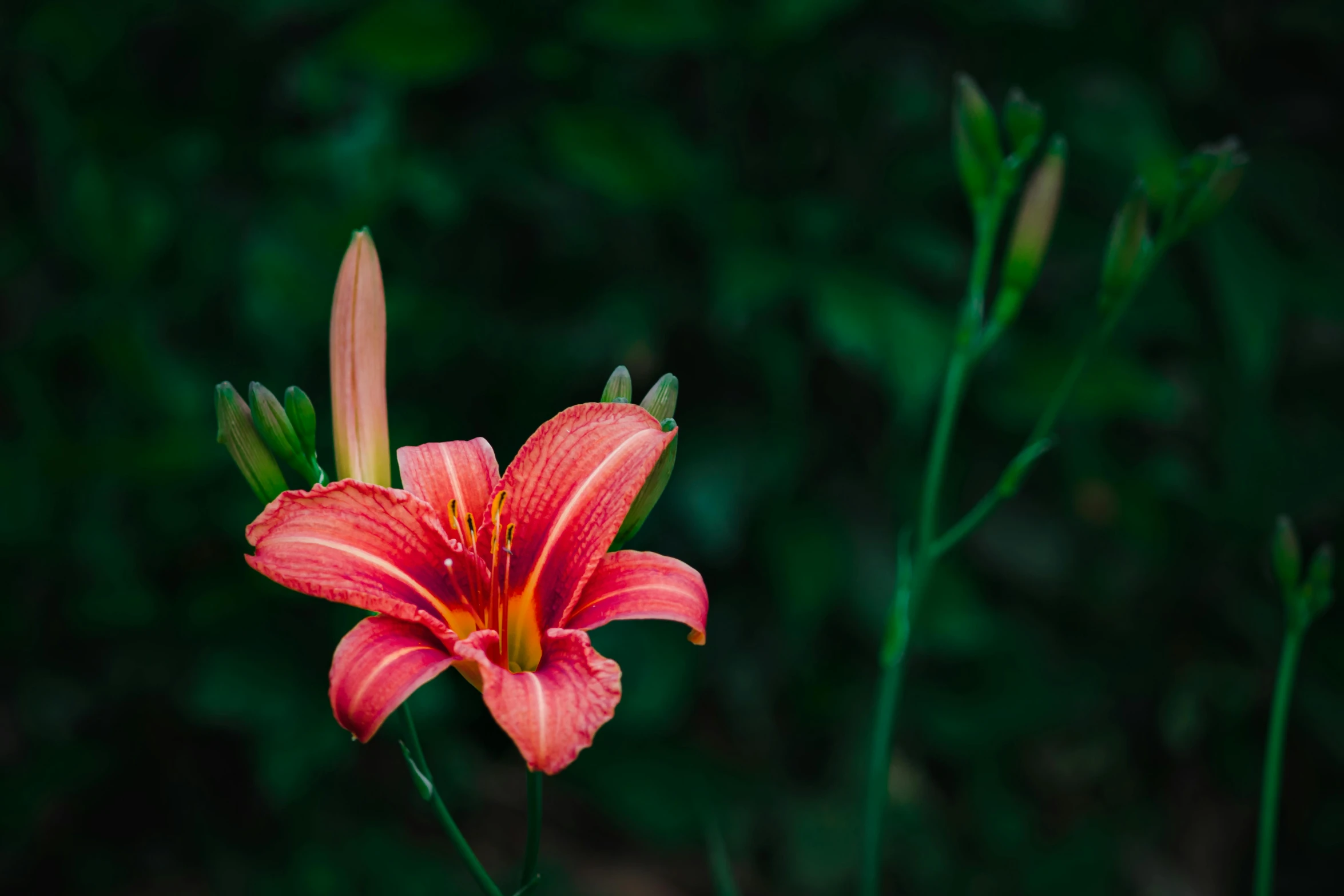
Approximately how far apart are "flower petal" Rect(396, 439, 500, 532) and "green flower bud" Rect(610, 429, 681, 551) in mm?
84

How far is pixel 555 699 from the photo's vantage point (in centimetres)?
49

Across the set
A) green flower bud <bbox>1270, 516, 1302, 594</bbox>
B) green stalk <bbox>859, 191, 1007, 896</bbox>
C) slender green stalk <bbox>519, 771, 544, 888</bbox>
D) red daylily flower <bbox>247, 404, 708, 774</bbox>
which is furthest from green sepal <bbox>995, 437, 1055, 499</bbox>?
slender green stalk <bbox>519, 771, 544, 888</bbox>

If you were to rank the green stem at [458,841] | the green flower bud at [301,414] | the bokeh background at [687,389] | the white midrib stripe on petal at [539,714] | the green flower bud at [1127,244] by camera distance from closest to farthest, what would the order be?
the white midrib stripe on petal at [539,714] < the green stem at [458,841] < the green flower bud at [301,414] < the green flower bud at [1127,244] < the bokeh background at [687,389]

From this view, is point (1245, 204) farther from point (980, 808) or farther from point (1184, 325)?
point (980, 808)

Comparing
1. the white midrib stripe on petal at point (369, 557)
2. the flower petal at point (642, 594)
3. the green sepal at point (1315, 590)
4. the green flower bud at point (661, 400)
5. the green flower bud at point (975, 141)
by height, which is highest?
the green flower bud at point (975, 141)

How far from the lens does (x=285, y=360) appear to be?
1.35 meters

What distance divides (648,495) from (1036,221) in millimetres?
383

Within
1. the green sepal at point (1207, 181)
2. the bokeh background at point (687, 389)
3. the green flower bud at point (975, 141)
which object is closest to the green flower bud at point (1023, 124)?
the green flower bud at point (975, 141)

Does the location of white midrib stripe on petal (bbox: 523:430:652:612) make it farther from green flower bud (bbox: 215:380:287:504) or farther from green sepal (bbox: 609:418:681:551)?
green flower bud (bbox: 215:380:287:504)

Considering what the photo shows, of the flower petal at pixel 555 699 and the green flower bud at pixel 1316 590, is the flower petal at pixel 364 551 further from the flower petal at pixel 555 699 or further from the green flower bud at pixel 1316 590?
the green flower bud at pixel 1316 590

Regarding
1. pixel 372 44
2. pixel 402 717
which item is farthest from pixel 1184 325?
pixel 402 717

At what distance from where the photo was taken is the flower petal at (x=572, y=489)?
23.5 inches

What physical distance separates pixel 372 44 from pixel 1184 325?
1151mm

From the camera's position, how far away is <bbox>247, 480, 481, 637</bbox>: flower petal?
21.1 inches
